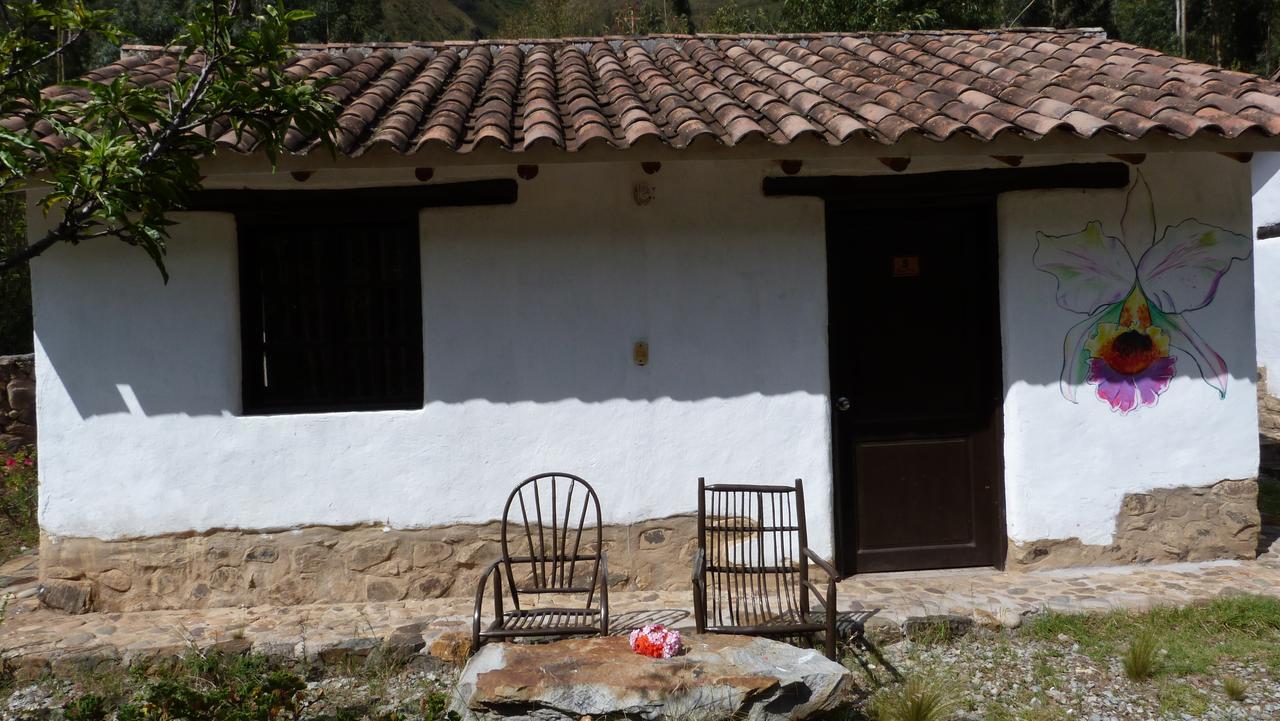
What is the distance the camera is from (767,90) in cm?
514

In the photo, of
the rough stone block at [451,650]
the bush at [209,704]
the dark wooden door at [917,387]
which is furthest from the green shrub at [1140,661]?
the bush at [209,704]

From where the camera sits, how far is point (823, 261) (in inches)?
193

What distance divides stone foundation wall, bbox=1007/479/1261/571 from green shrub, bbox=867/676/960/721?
64.0 inches

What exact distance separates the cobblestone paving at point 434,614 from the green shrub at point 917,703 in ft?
2.08

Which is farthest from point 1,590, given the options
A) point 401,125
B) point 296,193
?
point 401,125

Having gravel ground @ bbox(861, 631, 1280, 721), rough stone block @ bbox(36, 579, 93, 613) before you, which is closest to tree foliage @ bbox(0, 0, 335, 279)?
rough stone block @ bbox(36, 579, 93, 613)

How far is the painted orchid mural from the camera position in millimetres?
4918

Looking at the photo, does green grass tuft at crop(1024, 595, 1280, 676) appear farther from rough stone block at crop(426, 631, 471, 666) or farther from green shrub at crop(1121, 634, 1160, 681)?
rough stone block at crop(426, 631, 471, 666)

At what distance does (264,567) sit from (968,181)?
15.0 feet

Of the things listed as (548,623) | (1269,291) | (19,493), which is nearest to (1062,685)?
(548,623)

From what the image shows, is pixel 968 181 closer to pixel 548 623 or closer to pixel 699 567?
pixel 699 567

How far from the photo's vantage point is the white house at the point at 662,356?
4.73 metres

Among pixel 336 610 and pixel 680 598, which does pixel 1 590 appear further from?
pixel 680 598

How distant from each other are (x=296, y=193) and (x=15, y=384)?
5.53 meters
